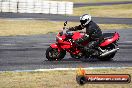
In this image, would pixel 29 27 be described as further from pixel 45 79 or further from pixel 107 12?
pixel 107 12

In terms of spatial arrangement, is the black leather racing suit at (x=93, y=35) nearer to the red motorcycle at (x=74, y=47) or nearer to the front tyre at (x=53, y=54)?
the red motorcycle at (x=74, y=47)

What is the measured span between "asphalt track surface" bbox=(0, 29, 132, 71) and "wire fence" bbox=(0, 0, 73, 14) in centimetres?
1748

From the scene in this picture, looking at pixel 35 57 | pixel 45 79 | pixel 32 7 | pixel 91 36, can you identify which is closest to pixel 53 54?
pixel 35 57

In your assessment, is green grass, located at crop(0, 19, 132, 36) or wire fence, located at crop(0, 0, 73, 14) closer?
green grass, located at crop(0, 19, 132, 36)

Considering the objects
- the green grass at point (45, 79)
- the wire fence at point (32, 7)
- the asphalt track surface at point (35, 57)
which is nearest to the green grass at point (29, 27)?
the asphalt track surface at point (35, 57)

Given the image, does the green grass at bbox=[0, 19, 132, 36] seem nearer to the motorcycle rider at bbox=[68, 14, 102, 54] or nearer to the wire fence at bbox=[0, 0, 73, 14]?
the wire fence at bbox=[0, 0, 73, 14]

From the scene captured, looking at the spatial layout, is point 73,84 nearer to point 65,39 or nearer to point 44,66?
point 44,66

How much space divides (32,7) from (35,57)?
25.2 meters

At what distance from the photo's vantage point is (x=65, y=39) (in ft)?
54.7

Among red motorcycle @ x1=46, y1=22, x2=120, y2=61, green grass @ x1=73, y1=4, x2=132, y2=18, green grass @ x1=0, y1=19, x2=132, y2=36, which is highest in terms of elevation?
red motorcycle @ x1=46, y1=22, x2=120, y2=61

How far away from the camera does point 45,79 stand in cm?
1283

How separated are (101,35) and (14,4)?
86.2 ft

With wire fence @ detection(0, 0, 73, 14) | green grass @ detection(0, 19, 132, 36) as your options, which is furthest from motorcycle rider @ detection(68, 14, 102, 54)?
wire fence @ detection(0, 0, 73, 14)

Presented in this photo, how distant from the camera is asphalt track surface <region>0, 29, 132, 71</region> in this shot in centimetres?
1564
